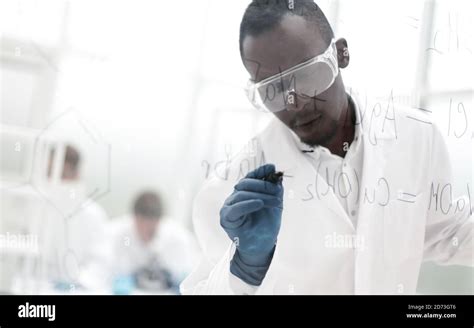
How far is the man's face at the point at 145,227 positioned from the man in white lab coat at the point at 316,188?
0.08m

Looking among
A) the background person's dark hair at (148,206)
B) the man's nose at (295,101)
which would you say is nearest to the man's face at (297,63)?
the man's nose at (295,101)

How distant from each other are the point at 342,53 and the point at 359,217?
0.33 meters

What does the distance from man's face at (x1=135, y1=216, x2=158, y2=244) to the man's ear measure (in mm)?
482

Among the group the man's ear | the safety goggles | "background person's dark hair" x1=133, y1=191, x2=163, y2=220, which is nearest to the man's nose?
the safety goggles

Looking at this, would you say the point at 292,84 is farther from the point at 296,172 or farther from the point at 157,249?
the point at 157,249

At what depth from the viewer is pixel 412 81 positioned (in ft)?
4.31

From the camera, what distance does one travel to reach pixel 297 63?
1.17 m

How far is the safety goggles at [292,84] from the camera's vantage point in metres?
1.18

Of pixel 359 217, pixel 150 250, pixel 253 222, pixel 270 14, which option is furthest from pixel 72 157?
pixel 359 217

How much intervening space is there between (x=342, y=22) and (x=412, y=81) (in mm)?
208

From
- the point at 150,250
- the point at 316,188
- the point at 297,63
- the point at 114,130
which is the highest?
the point at 297,63

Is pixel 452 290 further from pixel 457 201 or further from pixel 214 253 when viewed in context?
pixel 214 253

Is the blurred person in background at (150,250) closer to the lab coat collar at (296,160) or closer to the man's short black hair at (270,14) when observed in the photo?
the lab coat collar at (296,160)
